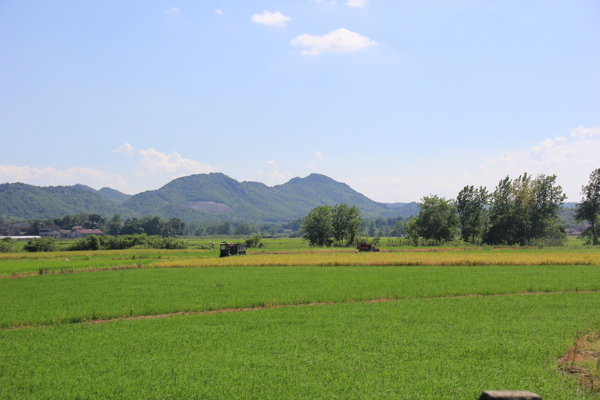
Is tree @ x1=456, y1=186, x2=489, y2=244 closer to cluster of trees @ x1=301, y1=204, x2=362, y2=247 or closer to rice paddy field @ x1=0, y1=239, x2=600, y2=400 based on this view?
cluster of trees @ x1=301, y1=204, x2=362, y2=247

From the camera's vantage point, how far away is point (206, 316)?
2098 cm

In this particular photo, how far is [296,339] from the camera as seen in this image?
52.6 feet

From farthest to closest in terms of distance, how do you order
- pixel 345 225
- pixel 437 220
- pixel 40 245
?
pixel 345 225 → pixel 437 220 → pixel 40 245

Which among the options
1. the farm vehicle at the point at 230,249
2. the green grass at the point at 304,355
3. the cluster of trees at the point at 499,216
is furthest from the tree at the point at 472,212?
the green grass at the point at 304,355

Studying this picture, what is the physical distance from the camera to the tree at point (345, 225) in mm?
119250

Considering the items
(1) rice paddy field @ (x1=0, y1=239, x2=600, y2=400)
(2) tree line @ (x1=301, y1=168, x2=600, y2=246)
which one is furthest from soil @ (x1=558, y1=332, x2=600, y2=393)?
(2) tree line @ (x1=301, y1=168, x2=600, y2=246)

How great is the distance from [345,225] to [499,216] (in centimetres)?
4273

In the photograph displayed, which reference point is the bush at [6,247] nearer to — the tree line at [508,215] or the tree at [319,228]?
the tree at [319,228]

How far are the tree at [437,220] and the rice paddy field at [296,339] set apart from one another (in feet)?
257

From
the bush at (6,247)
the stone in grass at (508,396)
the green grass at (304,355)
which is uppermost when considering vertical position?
the stone in grass at (508,396)

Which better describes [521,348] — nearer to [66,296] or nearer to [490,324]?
[490,324]

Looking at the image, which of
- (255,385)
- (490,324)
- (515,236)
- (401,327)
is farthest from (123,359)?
(515,236)

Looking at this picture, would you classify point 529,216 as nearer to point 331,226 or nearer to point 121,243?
point 331,226

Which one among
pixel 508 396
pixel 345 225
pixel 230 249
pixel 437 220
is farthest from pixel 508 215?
pixel 508 396
